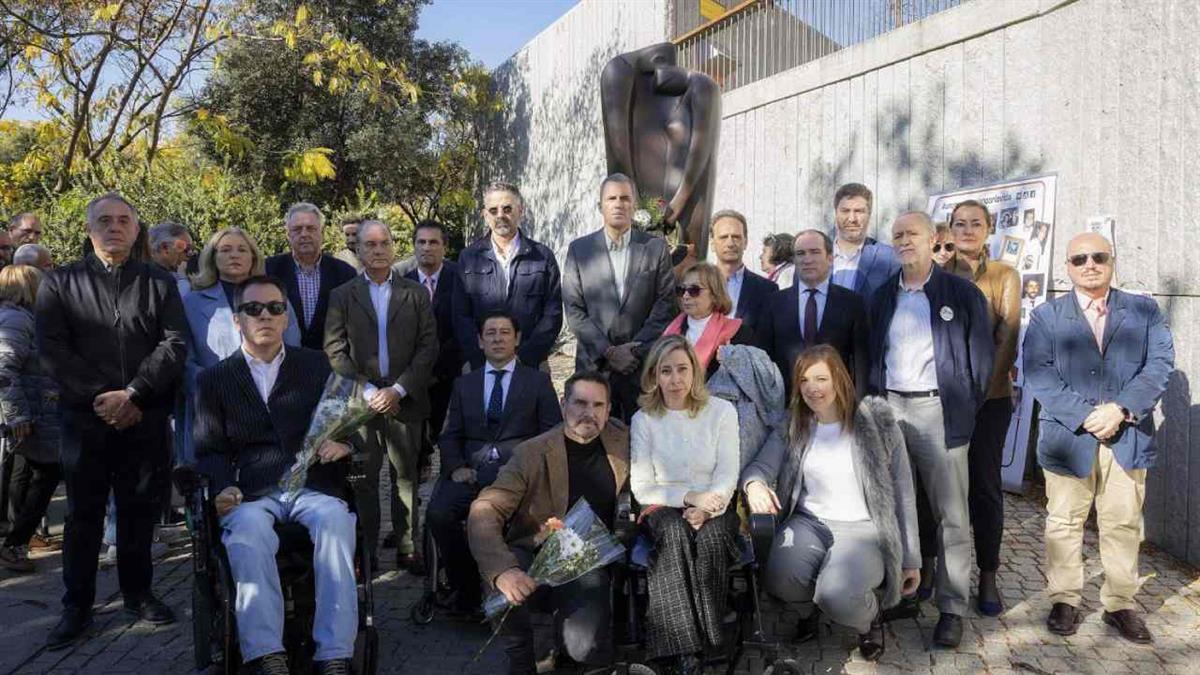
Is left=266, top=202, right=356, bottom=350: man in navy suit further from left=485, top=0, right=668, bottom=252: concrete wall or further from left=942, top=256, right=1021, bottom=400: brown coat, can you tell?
left=485, top=0, right=668, bottom=252: concrete wall

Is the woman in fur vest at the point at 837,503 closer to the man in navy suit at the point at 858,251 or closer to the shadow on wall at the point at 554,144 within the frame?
the man in navy suit at the point at 858,251

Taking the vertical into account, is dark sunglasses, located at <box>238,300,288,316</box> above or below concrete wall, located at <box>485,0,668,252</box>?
below

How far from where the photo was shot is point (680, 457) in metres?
3.67

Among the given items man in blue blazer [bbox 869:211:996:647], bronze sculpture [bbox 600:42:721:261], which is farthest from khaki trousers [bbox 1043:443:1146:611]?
bronze sculpture [bbox 600:42:721:261]

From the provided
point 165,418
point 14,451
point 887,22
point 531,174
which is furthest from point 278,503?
point 531,174

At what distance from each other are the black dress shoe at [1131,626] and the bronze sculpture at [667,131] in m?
4.21

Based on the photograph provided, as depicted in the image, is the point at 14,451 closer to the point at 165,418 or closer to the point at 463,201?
the point at 165,418

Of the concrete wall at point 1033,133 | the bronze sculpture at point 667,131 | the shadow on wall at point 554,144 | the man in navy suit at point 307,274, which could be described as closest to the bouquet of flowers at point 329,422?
the man in navy suit at point 307,274

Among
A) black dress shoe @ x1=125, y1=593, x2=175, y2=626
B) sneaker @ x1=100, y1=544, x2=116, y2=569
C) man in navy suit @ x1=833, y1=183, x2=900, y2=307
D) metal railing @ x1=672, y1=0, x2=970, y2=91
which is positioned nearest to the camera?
black dress shoe @ x1=125, y1=593, x2=175, y2=626

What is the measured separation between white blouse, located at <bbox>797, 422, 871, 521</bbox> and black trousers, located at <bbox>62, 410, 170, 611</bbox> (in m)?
3.15

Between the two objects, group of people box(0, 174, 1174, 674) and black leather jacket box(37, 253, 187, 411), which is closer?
group of people box(0, 174, 1174, 674)

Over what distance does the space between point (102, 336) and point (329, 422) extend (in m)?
1.38

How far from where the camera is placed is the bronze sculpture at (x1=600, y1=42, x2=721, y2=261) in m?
7.29

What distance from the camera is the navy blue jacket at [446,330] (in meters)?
5.45
